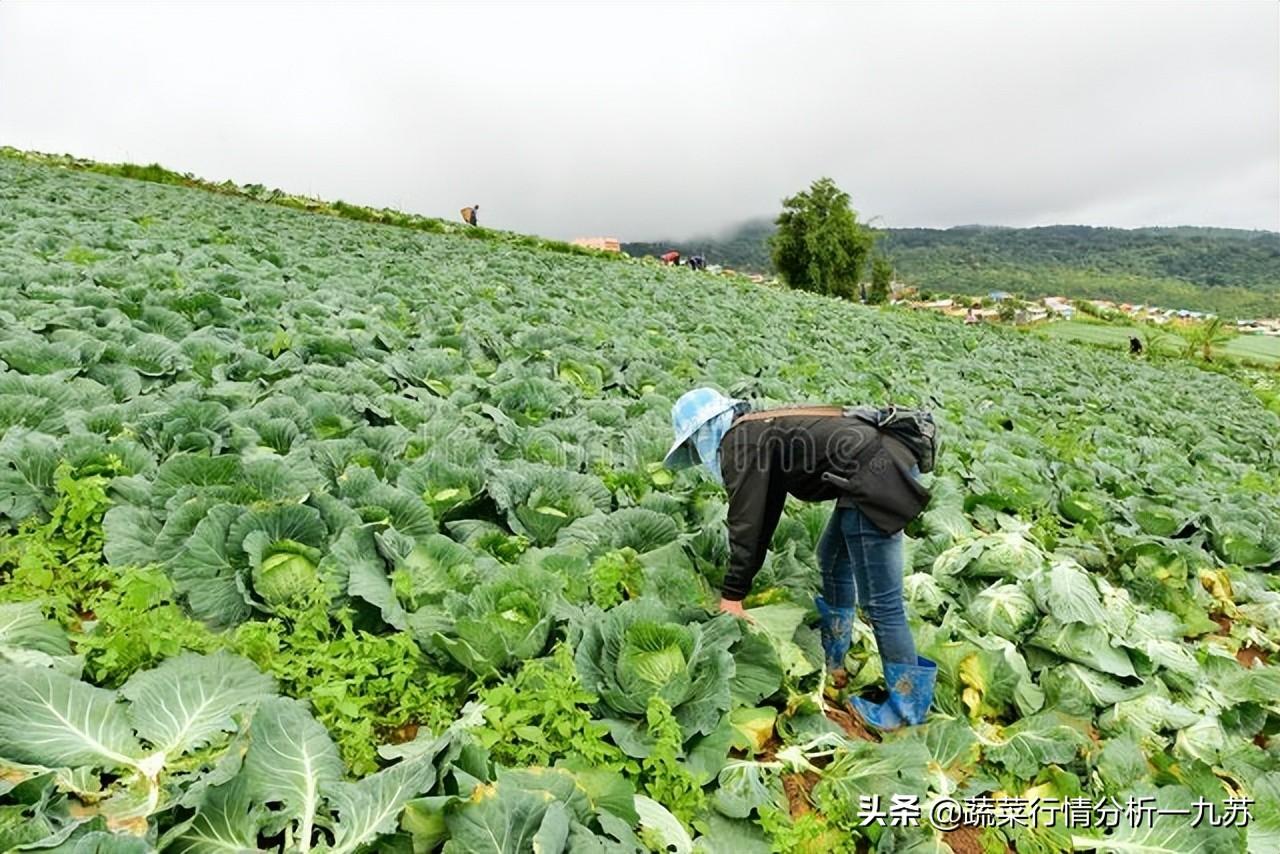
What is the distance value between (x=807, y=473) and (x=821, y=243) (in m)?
45.6

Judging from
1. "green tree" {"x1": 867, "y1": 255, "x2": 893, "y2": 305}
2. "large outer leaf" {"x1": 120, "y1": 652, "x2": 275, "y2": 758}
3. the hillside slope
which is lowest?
"large outer leaf" {"x1": 120, "y1": 652, "x2": 275, "y2": 758}

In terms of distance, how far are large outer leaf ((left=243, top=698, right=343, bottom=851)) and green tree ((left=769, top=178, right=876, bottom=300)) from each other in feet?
149

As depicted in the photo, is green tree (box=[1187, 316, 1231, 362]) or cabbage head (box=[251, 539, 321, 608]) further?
green tree (box=[1187, 316, 1231, 362])

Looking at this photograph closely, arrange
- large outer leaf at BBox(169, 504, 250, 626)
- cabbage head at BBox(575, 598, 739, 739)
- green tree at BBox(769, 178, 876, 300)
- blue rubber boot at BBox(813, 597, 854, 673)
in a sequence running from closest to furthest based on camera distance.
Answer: cabbage head at BBox(575, 598, 739, 739), large outer leaf at BBox(169, 504, 250, 626), blue rubber boot at BBox(813, 597, 854, 673), green tree at BBox(769, 178, 876, 300)

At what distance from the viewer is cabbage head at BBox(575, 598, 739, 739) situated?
2666 millimetres

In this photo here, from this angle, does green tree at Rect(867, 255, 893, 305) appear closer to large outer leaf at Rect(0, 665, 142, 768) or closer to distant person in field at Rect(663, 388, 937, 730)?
distant person in field at Rect(663, 388, 937, 730)

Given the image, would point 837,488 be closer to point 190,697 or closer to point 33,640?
point 190,697

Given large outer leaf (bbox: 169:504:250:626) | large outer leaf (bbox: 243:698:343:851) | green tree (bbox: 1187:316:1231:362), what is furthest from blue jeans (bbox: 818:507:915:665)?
green tree (bbox: 1187:316:1231:362)

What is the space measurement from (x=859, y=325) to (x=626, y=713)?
48.1 ft

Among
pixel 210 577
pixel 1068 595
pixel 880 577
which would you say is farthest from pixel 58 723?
pixel 1068 595

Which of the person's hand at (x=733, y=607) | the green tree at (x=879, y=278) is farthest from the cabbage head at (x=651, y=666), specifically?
the green tree at (x=879, y=278)

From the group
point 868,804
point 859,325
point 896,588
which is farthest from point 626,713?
point 859,325

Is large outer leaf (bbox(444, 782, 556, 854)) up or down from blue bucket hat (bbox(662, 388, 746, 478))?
down

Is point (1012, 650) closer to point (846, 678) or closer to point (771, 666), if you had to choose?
point (846, 678)
